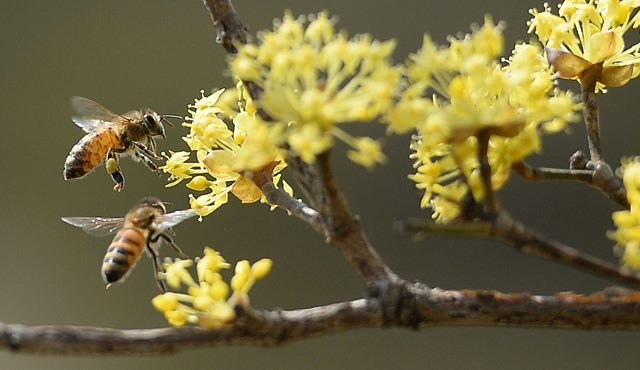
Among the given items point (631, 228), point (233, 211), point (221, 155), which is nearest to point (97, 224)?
point (221, 155)

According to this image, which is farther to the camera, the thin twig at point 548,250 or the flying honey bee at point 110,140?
the flying honey bee at point 110,140

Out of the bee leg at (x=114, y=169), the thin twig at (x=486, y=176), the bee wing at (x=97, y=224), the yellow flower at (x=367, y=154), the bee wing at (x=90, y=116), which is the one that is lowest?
the thin twig at (x=486, y=176)

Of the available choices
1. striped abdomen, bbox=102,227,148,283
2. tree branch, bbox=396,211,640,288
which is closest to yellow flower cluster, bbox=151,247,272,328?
tree branch, bbox=396,211,640,288

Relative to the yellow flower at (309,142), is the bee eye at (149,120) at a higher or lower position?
higher

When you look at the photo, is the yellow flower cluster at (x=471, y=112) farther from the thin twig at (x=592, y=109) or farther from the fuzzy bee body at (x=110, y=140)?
the fuzzy bee body at (x=110, y=140)

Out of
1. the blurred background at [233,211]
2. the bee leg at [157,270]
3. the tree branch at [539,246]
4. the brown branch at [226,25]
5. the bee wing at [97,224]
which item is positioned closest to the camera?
the tree branch at [539,246]

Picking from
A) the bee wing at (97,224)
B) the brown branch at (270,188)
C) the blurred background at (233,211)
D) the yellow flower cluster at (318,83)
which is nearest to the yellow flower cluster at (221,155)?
the brown branch at (270,188)
